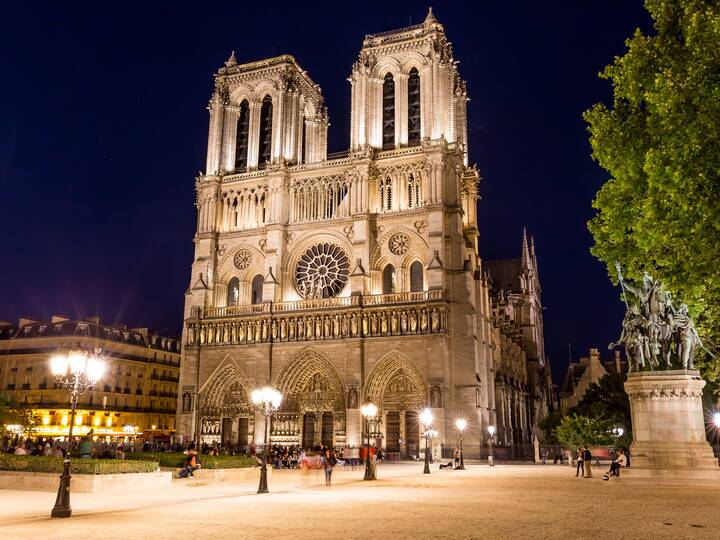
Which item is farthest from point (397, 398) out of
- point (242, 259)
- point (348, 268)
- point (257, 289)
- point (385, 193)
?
point (242, 259)

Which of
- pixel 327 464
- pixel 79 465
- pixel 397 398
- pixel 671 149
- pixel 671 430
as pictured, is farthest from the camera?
pixel 397 398

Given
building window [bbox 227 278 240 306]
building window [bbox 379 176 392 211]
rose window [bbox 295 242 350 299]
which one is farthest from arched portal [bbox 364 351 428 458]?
building window [bbox 227 278 240 306]

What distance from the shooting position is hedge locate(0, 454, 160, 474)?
16.2 meters

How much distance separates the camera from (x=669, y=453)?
17.6 metres

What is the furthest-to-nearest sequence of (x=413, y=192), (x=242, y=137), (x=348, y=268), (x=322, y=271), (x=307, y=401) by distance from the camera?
(x=242, y=137), (x=322, y=271), (x=348, y=268), (x=413, y=192), (x=307, y=401)

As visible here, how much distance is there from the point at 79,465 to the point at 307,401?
25013 millimetres

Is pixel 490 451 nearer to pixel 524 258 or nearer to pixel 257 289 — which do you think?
pixel 257 289

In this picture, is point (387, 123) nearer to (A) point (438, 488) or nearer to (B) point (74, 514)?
(A) point (438, 488)

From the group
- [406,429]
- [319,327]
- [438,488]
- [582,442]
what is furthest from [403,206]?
[438,488]

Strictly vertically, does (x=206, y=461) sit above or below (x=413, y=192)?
below

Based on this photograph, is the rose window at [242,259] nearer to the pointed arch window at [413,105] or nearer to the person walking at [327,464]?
the pointed arch window at [413,105]

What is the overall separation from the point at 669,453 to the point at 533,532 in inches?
384

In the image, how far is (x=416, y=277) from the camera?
4119 cm

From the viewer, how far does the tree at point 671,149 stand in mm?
13000
